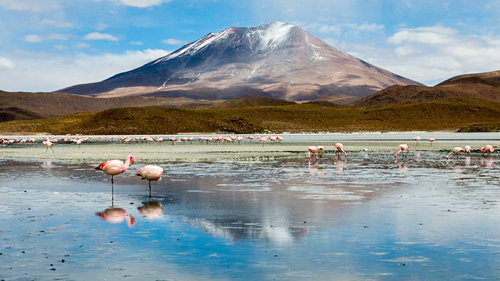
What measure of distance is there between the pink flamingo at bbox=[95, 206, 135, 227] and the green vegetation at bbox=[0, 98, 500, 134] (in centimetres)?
9777

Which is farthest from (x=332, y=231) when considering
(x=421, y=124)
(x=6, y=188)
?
(x=421, y=124)

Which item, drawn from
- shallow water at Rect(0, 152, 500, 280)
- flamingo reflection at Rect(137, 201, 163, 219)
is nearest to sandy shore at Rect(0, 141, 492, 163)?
shallow water at Rect(0, 152, 500, 280)

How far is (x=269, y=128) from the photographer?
12250 centimetres

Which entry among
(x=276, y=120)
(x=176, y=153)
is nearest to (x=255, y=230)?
(x=176, y=153)

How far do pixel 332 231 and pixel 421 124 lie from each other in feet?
404

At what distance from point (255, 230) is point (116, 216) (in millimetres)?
3436

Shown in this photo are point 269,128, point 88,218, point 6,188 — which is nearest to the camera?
point 88,218

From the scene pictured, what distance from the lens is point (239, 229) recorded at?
12062 millimetres

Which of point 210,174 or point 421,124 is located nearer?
point 210,174

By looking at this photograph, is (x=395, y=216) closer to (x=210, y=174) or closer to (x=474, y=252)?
(x=474, y=252)

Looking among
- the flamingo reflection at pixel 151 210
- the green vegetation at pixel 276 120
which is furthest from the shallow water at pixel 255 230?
the green vegetation at pixel 276 120

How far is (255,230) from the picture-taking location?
39.3 ft

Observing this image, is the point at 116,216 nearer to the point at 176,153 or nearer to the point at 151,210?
the point at 151,210

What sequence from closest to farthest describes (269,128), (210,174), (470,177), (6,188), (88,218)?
(88,218)
(6,188)
(470,177)
(210,174)
(269,128)
